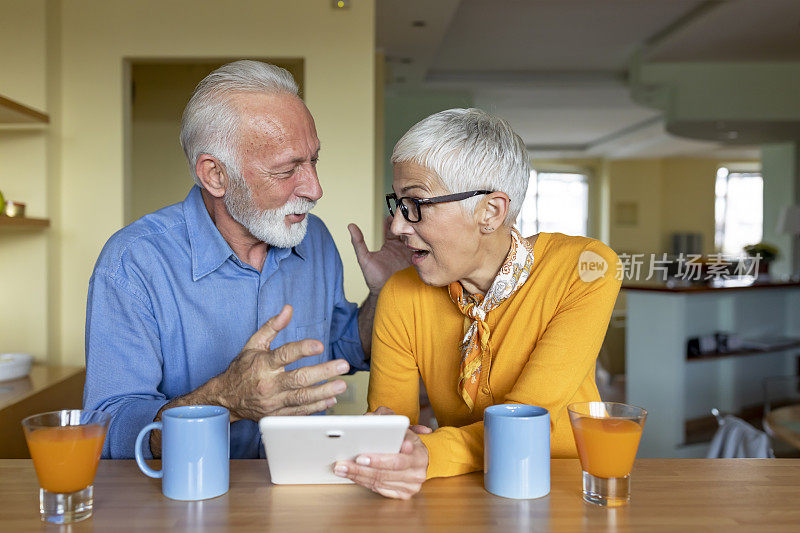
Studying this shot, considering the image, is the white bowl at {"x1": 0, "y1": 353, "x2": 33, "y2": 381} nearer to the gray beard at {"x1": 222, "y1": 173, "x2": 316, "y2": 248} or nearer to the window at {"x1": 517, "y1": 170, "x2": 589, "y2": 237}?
the gray beard at {"x1": 222, "y1": 173, "x2": 316, "y2": 248}

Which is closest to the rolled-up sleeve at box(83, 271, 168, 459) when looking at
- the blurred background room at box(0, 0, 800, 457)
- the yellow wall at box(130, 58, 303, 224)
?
the blurred background room at box(0, 0, 800, 457)

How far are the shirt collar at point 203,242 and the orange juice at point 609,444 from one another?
1009 millimetres

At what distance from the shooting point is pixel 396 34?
539 centimetres

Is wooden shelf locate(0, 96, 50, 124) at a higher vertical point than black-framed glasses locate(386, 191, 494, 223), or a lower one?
higher

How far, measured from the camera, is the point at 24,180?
3.28 meters

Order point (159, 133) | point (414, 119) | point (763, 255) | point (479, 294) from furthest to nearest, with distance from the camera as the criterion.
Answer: point (763, 255) < point (414, 119) < point (159, 133) < point (479, 294)

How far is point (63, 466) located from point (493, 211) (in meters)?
0.93

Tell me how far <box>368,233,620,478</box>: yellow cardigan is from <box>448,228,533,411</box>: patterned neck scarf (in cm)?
2

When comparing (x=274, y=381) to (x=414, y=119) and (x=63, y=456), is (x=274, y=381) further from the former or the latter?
(x=414, y=119)

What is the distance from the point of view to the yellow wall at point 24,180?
3232mm

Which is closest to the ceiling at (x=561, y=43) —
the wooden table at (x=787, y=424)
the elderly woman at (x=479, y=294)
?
the wooden table at (x=787, y=424)

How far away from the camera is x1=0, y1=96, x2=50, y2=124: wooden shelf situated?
2812 mm

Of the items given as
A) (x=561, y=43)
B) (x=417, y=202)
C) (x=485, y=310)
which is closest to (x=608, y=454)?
(x=485, y=310)

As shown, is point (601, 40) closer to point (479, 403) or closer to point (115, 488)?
point (479, 403)
